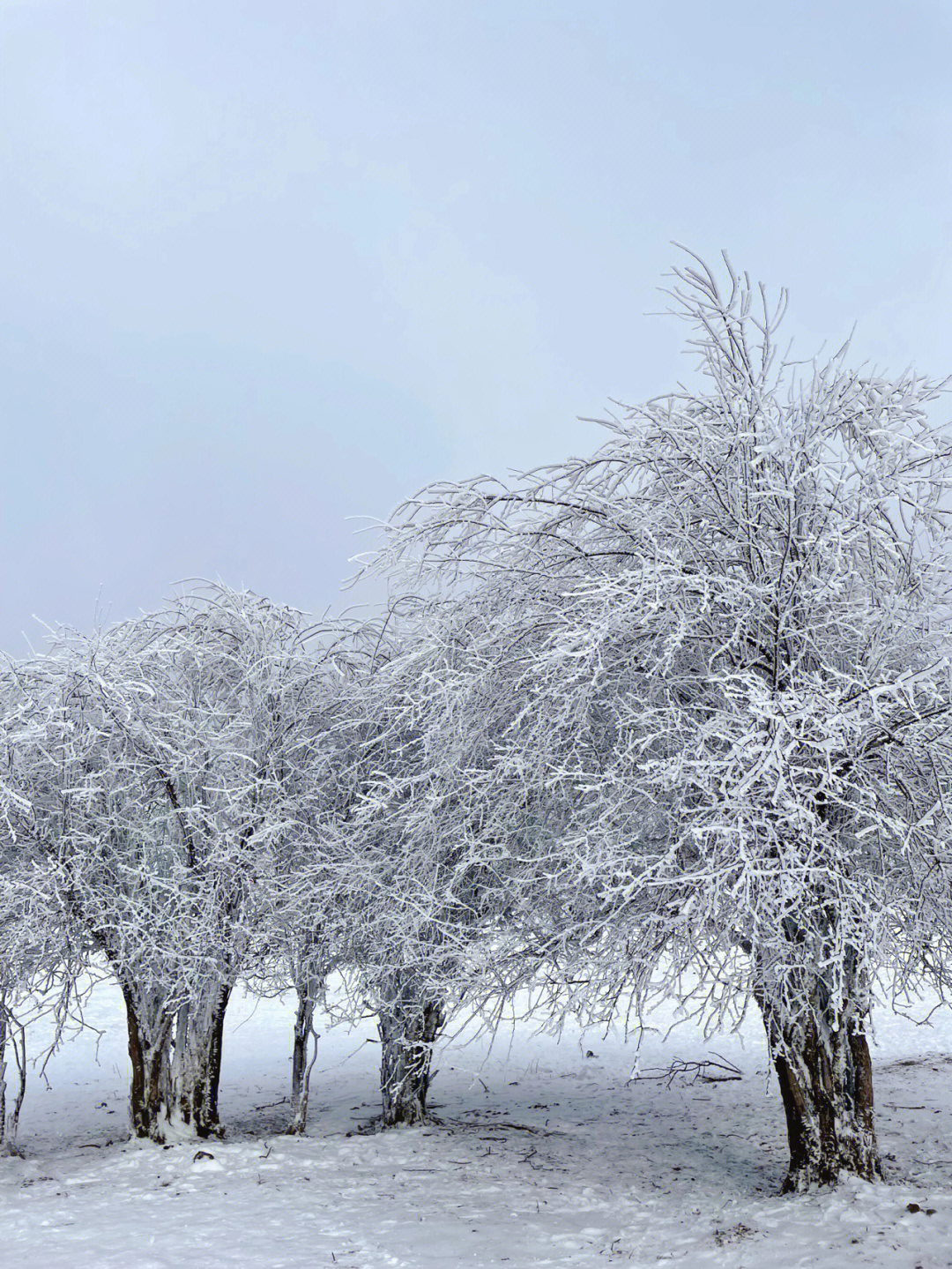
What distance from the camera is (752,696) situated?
20.1 ft

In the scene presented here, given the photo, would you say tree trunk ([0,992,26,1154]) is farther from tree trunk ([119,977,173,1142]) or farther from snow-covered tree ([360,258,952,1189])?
snow-covered tree ([360,258,952,1189])

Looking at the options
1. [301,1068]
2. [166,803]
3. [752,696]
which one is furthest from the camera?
[301,1068]

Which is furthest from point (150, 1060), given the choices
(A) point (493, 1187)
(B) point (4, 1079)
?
(A) point (493, 1187)

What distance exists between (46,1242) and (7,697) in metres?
4.96

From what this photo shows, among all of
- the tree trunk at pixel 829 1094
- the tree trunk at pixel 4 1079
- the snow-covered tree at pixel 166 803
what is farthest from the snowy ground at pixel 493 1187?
the snow-covered tree at pixel 166 803

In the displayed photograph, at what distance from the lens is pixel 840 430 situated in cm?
799

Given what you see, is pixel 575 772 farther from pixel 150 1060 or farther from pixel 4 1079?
pixel 4 1079

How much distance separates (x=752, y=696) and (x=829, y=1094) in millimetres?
3629

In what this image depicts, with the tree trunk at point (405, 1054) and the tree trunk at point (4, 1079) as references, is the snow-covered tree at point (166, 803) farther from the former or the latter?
the tree trunk at point (405, 1054)

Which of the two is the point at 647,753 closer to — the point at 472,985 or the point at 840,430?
the point at 472,985

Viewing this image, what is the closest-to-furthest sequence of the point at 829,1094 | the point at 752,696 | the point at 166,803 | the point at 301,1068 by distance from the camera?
1. the point at 752,696
2. the point at 829,1094
3. the point at 166,803
4. the point at 301,1068

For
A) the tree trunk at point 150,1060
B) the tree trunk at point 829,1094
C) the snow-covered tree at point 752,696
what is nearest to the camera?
the snow-covered tree at point 752,696

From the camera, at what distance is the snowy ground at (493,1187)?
708 cm

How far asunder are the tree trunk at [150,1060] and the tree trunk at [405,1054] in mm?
2185
